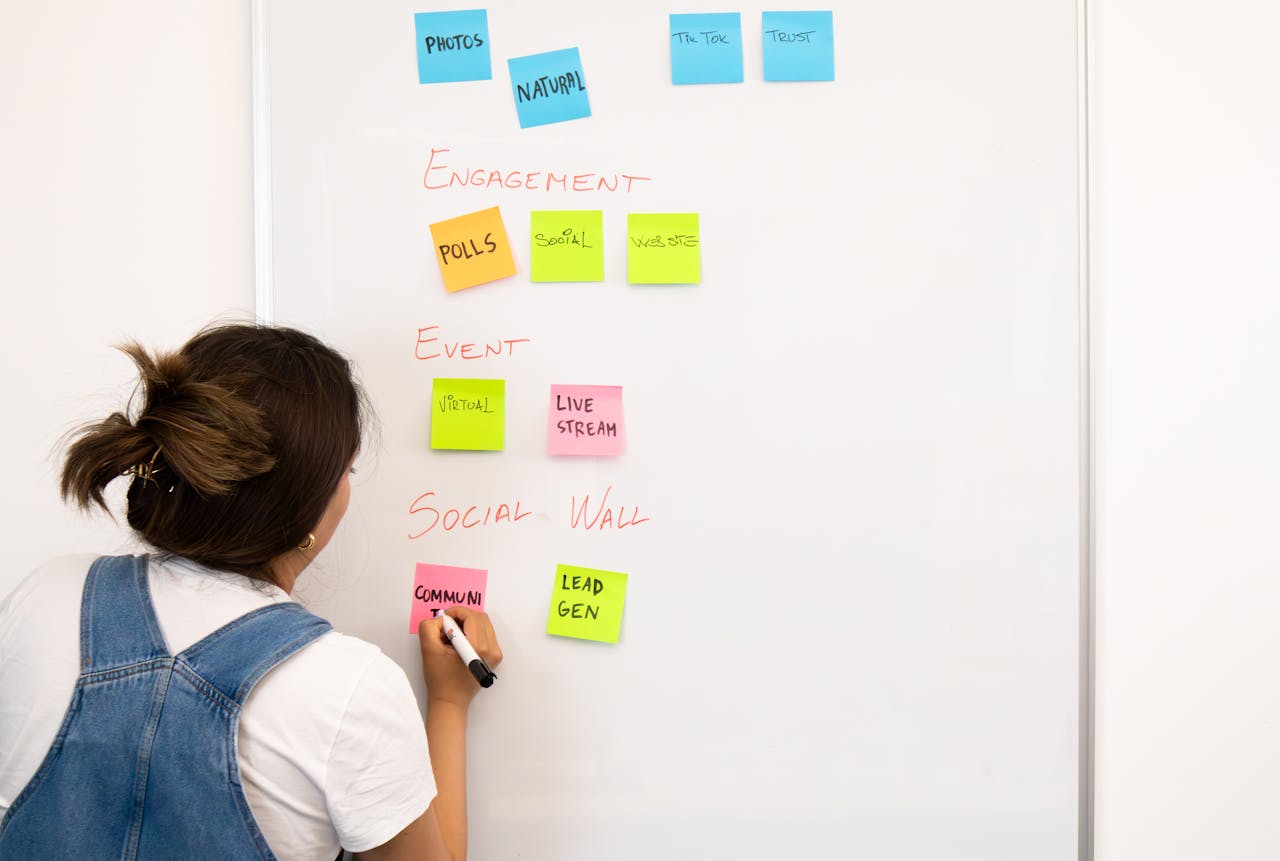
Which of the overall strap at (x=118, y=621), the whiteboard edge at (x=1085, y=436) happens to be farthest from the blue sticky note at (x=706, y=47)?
the overall strap at (x=118, y=621)

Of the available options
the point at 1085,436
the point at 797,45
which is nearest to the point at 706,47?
the point at 797,45

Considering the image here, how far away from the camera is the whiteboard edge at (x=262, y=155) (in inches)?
39.3

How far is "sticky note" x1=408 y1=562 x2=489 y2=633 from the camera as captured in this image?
999 millimetres

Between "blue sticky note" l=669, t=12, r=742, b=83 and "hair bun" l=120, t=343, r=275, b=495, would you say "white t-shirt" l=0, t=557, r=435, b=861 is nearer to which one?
"hair bun" l=120, t=343, r=275, b=495

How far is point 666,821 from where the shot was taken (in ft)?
3.26

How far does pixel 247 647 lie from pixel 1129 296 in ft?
3.34

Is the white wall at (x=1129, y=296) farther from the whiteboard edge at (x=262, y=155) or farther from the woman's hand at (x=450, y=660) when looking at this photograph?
the woman's hand at (x=450, y=660)

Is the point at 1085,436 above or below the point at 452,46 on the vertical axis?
below

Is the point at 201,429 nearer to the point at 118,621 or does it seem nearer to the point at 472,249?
the point at 118,621

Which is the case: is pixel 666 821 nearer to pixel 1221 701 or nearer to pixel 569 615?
pixel 569 615

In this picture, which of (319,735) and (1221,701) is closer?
(319,735)

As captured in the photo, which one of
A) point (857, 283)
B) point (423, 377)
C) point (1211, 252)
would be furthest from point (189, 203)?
point (1211, 252)

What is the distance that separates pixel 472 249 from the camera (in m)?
0.99

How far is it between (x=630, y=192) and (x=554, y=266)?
0.39 feet
